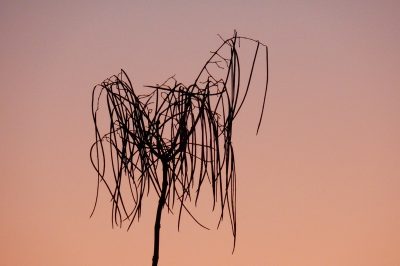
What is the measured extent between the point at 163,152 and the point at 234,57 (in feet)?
0.42

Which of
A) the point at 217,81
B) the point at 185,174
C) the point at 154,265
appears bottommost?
the point at 154,265

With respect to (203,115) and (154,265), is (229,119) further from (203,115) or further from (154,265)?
(154,265)

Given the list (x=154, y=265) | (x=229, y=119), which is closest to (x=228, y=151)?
(x=229, y=119)

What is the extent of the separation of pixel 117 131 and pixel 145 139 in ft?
0.28

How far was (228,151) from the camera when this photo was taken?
0.46 m

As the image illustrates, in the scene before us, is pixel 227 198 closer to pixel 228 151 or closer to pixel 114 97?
pixel 228 151

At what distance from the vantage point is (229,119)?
460 mm

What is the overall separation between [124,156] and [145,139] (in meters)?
0.04

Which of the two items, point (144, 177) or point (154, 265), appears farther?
point (144, 177)

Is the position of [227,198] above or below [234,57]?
below

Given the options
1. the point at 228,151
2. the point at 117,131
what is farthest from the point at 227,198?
the point at 117,131

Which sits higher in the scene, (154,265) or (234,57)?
(234,57)

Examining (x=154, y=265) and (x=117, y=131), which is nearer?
(x=154, y=265)

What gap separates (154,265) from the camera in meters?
0.44
